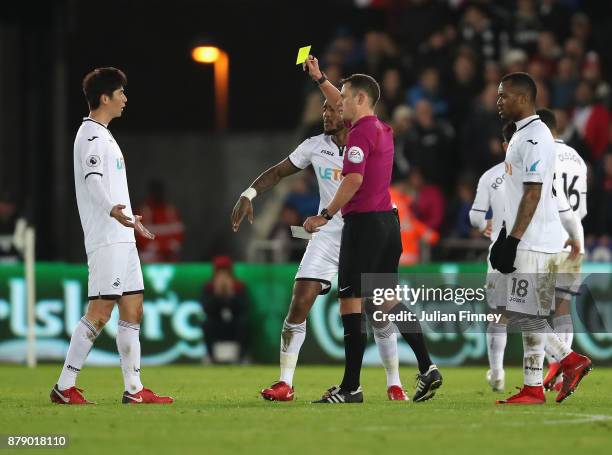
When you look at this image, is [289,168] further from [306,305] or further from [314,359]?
[314,359]

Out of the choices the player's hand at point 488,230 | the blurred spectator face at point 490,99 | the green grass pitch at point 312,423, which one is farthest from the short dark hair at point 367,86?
the blurred spectator face at point 490,99

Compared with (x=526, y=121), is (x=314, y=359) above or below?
below

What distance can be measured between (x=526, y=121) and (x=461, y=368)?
23.0 ft

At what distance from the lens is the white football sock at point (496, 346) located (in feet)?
40.9

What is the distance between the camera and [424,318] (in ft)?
52.3

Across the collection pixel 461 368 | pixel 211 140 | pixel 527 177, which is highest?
pixel 211 140

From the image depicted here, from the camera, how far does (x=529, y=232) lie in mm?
10188

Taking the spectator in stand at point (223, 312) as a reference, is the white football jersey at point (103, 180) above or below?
above

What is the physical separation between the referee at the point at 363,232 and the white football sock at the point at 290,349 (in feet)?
2.06

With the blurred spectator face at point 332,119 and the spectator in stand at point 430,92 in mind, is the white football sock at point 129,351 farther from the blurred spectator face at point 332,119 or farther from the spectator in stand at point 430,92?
the spectator in stand at point 430,92

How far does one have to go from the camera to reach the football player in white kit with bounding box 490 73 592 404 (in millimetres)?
10039

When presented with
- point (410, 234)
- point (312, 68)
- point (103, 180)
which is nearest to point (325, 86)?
point (312, 68)

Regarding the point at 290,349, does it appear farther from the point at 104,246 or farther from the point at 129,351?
the point at 104,246

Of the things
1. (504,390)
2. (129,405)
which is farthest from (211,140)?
(129,405)
